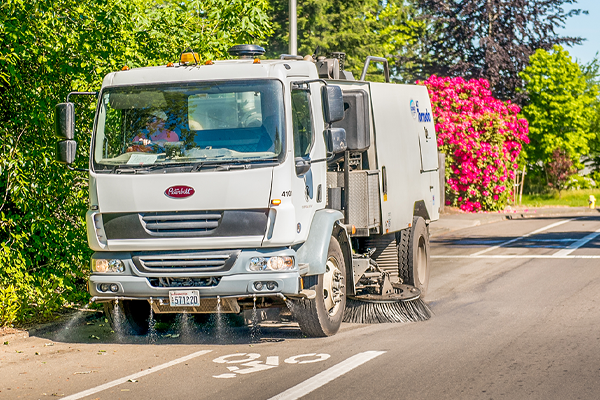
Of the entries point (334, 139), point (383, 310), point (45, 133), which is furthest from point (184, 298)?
point (45, 133)

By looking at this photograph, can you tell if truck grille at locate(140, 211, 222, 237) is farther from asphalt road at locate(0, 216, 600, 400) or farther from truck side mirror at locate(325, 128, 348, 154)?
truck side mirror at locate(325, 128, 348, 154)

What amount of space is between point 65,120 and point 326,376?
365 centimetres

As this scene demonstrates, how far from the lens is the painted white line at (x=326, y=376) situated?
6238 mm

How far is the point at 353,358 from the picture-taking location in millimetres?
7484

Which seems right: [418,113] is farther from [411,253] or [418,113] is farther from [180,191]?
[180,191]

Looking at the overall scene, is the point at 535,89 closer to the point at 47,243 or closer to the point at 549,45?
the point at 549,45

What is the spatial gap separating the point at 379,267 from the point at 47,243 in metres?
4.20

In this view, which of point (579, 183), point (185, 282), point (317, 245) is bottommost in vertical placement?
point (579, 183)

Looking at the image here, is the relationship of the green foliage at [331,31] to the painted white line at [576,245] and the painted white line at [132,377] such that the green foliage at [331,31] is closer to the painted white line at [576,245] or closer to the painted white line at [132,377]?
the painted white line at [576,245]

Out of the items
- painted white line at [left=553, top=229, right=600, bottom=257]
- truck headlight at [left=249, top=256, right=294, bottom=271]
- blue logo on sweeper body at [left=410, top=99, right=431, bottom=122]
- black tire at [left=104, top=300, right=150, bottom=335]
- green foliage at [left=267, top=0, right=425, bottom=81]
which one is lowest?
painted white line at [left=553, top=229, right=600, bottom=257]

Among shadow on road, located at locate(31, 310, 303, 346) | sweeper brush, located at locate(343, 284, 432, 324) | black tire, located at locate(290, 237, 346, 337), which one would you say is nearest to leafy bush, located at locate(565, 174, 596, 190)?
sweeper brush, located at locate(343, 284, 432, 324)

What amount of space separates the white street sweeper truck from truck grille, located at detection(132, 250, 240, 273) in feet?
0.03

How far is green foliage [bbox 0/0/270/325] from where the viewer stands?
31.1 feet

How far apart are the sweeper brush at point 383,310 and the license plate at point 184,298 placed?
233 centimetres
